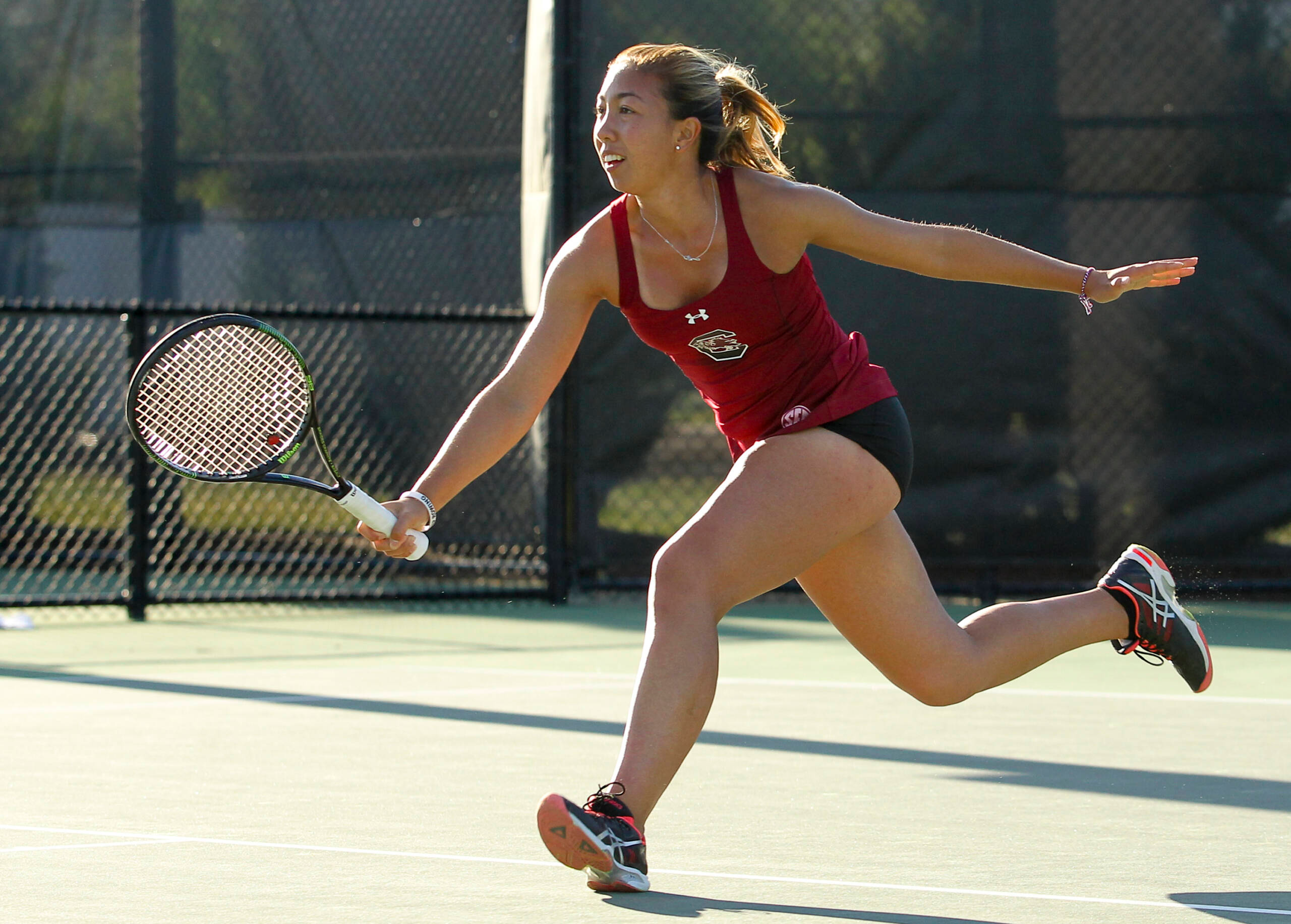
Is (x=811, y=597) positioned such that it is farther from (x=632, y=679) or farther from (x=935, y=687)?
(x=632, y=679)

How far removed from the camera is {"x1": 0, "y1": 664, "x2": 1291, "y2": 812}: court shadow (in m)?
4.14

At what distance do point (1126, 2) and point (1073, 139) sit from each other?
63cm

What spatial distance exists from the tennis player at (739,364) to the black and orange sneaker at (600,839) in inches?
2.0

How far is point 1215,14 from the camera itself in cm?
783

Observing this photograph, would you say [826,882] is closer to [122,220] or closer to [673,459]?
[673,459]

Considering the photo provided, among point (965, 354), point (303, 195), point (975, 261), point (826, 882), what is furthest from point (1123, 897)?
point (303, 195)

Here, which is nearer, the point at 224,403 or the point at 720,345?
the point at 720,345

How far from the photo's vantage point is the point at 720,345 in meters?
3.37

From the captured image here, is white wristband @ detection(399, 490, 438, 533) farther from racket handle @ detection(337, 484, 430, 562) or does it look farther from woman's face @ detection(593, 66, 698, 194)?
woman's face @ detection(593, 66, 698, 194)

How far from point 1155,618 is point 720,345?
1.26 m

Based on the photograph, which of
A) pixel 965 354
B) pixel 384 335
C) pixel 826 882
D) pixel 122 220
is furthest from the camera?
pixel 122 220

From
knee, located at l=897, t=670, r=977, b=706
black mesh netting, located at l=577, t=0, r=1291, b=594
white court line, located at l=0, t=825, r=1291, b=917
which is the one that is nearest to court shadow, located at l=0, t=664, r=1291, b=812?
knee, located at l=897, t=670, r=977, b=706

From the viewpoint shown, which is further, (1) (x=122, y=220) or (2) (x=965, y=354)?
(1) (x=122, y=220)

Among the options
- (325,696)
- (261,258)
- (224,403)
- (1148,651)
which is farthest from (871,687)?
(261,258)
